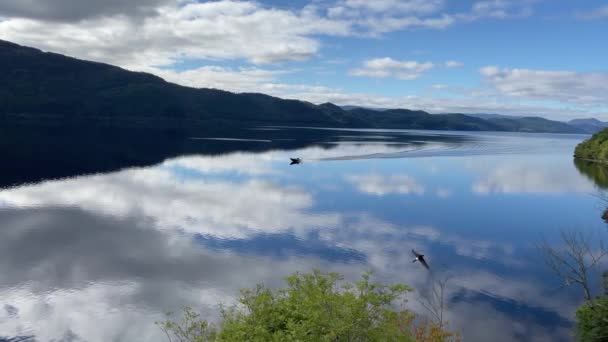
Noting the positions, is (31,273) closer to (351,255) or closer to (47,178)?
(351,255)

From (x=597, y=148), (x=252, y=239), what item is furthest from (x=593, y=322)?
(x=597, y=148)

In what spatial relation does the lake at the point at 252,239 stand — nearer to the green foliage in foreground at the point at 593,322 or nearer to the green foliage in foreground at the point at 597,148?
the green foliage in foreground at the point at 593,322

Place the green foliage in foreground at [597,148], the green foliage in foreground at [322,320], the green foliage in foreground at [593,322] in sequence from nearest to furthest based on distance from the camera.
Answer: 1. the green foliage in foreground at [322,320]
2. the green foliage in foreground at [593,322]
3. the green foliage in foreground at [597,148]

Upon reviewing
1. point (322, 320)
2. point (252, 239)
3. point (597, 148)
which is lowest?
point (252, 239)

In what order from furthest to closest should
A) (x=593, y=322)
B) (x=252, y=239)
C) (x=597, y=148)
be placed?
(x=597, y=148) → (x=252, y=239) → (x=593, y=322)

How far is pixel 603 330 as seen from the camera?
3397cm

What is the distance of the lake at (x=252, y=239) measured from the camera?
148 ft

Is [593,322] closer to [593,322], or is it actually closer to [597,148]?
[593,322]

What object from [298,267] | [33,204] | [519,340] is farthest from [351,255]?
[33,204]

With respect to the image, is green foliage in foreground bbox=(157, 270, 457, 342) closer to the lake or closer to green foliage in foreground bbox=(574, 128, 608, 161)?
the lake

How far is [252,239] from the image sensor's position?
228 feet

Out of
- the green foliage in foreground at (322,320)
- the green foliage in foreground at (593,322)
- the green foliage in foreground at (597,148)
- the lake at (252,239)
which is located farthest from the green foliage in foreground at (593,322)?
the green foliage in foreground at (597,148)

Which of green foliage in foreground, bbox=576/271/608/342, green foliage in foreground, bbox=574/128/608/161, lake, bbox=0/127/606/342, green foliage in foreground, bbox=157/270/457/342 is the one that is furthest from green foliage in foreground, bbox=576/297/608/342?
green foliage in foreground, bbox=574/128/608/161

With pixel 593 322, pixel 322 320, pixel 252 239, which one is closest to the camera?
pixel 322 320
